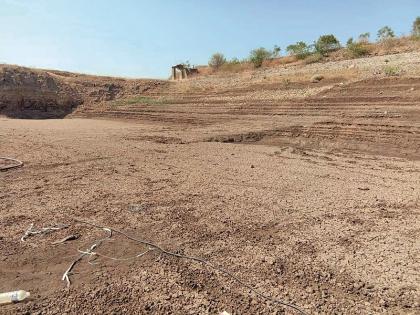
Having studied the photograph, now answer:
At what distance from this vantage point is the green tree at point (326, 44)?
1002 inches

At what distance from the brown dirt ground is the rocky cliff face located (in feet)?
34.0

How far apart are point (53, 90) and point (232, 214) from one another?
2145 cm

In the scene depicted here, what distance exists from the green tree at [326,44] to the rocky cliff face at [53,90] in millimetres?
9348

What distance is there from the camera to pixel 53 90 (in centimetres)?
2514

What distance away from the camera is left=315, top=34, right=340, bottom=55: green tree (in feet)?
83.5

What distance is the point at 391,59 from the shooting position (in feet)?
62.2

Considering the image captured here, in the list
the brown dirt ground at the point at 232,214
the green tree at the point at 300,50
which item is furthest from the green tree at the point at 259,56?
the brown dirt ground at the point at 232,214

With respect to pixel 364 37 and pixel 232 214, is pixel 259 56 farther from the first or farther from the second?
pixel 232 214

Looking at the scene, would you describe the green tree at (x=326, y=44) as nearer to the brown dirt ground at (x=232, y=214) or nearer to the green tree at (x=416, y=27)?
the green tree at (x=416, y=27)

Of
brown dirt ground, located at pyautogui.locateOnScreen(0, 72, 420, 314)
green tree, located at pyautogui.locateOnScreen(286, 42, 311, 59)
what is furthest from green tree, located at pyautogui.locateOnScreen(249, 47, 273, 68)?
brown dirt ground, located at pyautogui.locateOnScreen(0, 72, 420, 314)

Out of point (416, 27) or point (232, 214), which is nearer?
point (232, 214)

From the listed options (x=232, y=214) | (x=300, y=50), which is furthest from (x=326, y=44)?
(x=232, y=214)

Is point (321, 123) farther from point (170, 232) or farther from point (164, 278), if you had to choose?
point (164, 278)

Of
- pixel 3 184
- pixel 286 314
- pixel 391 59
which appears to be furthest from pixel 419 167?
pixel 391 59
